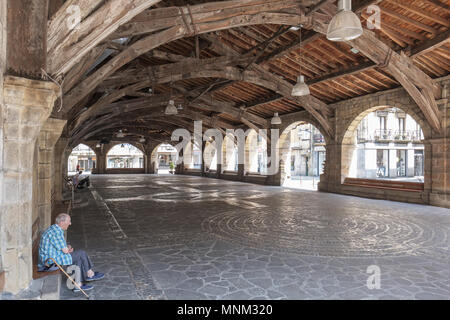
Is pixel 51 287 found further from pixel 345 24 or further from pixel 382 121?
pixel 382 121

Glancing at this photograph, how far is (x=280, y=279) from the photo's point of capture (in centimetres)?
309

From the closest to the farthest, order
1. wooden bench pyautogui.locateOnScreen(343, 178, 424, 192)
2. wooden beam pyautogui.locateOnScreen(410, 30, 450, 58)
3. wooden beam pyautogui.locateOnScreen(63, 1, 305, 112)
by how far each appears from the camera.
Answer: wooden beam pyautogui.locateOnScreen(63, 1, 305, 112) → wooden beam pyautogui.locateOnScreen(410, 30, 450, 58) → wooden bench pyautogui.locateOnScreen(343, 178, 424, 192)

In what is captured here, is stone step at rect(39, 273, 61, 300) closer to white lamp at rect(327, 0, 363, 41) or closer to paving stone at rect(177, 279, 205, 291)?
paving stone at rect(177, 279, 205, 291)

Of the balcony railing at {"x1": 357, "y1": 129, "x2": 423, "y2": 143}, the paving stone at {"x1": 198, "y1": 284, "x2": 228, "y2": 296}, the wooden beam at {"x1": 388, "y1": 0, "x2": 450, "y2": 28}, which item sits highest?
the wooden beam at {"x1": 388, "y1": 0, "x2": 450, "y2": 28}

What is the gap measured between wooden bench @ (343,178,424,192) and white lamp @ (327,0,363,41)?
6856 millimetres

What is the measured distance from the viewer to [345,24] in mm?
3748

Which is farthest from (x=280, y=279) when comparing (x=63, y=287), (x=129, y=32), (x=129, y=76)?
(x=129, y=76)

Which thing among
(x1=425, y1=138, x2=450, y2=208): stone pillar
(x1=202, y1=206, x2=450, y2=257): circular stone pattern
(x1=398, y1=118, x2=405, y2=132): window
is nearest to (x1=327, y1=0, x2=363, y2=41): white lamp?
(x1=202, y1=206, x2=450, y2=257): circular stone pattern

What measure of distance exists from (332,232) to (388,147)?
21249 millimetres

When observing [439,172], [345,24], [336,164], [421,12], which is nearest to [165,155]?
[336,164]

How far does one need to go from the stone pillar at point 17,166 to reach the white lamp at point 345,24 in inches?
132

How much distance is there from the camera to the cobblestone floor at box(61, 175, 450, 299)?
2.85 m

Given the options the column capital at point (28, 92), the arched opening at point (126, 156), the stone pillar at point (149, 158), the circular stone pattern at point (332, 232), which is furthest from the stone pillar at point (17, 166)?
the arched opening at point (126, 156)
